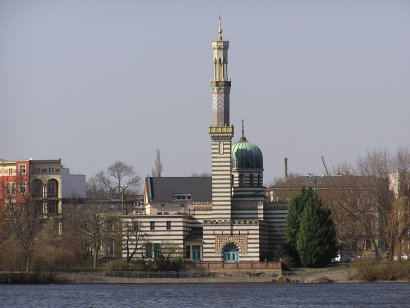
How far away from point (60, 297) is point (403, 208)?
120 feet

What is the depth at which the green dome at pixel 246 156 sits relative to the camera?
145375 mm

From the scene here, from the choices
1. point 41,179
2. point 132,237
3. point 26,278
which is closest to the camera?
point 26,278

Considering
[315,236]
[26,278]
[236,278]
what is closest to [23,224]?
[26,278]

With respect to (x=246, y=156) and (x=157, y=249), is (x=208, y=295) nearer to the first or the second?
(x=157, y=249)

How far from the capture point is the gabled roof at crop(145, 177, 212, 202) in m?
149

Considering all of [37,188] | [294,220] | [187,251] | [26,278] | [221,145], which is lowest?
[26,278]

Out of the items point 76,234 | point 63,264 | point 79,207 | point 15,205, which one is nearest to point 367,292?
point 63,264

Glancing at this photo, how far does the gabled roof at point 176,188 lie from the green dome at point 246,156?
16.5 feet

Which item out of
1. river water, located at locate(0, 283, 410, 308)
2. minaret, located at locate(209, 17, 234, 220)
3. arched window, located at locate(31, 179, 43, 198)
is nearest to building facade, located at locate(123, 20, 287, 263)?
minaret, located at locate(209, 17, 234, 220)

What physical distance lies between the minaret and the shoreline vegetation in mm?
7232

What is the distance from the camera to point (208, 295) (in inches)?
4220

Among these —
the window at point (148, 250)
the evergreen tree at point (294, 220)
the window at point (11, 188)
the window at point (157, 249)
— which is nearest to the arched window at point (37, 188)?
the window at point (11, 188)

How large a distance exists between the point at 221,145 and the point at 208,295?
1104 inches

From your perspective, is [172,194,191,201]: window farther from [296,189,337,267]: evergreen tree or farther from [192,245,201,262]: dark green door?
[296,189,337,267]: evergreen tree
